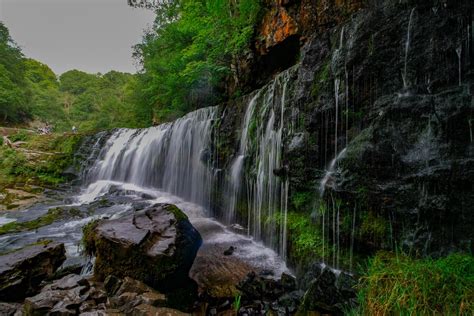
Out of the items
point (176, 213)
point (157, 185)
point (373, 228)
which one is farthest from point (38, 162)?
point (373, 228)

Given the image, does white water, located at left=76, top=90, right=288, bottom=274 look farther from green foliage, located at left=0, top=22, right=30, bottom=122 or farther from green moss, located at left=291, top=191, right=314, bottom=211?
green foliage, located at left=0, top=22, right=30, bottom=122

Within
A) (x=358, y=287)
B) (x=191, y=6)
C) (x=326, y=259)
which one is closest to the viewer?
(x=358, y=287)

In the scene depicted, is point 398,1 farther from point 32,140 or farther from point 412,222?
point 32,140

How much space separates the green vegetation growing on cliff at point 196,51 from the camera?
973 centimetres

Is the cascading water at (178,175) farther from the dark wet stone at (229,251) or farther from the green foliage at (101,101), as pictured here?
the green foliage at (101,101)

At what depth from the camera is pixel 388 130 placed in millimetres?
3883

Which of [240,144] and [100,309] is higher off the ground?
[240,144]

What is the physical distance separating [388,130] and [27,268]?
20.0 feet

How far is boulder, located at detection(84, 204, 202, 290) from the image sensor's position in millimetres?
4191

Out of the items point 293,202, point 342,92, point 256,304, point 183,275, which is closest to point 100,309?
point 183,275

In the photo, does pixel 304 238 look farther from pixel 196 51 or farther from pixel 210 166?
pixel 196 51

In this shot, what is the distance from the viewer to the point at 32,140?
1797 cm

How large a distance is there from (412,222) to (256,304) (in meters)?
2.40

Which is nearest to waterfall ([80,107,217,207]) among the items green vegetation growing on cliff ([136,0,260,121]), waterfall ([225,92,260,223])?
waterfall ([225,92,260,223])
